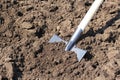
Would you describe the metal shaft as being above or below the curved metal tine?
above

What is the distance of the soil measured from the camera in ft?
10.5

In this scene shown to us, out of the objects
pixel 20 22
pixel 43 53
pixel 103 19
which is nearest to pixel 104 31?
pixel 103 19

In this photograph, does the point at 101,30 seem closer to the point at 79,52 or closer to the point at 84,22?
the point at 84,22

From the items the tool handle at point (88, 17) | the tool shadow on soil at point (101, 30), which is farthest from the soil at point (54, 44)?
the tool handle at point (88, 17)

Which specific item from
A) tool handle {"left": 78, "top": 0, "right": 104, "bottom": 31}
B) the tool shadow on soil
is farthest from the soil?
tool handle {"left": 78, "top": 0, "right": 104, "bottom": 31}

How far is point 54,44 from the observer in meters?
3.52

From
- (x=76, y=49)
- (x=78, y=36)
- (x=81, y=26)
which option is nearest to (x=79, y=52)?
(x=76, y=49)

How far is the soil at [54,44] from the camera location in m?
3.20

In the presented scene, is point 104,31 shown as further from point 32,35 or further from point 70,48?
point 32,35

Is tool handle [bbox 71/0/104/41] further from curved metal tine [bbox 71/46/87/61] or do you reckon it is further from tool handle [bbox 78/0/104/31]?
curved metal tine [bbox 71/46/87/61]

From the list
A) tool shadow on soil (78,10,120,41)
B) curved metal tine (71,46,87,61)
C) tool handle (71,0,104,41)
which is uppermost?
tool handle (71,0,104,41)

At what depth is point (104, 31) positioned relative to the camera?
3.59 meters

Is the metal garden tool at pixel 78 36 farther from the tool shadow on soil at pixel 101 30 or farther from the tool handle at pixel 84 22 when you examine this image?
the tool shadow on soil at pixel 101 30

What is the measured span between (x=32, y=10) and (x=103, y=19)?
2.93 feet
